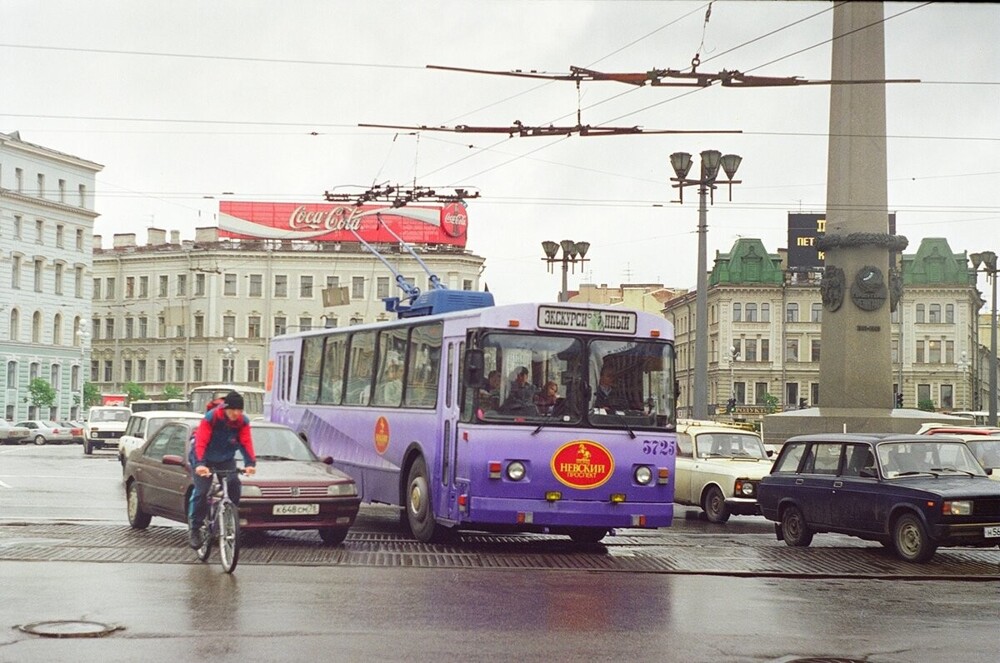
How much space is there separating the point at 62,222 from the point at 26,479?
77.4m

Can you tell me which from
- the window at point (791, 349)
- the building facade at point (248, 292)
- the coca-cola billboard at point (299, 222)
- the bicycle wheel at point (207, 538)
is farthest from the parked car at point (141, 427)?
the window at point (791, 349)

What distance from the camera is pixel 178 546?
16172 millimetres

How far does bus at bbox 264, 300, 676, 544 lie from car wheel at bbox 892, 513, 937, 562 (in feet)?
8.35

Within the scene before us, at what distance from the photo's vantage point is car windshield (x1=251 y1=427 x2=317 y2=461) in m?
17.2

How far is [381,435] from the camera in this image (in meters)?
19.6

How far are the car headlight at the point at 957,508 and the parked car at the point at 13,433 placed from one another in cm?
6433

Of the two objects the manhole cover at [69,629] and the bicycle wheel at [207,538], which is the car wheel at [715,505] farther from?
the manhole cover at [69,629]

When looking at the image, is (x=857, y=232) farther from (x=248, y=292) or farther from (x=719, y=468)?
(x=248, y=292)

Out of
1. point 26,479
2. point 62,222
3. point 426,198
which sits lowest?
point 26,479

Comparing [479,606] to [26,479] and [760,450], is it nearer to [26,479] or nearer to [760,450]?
[760,450]

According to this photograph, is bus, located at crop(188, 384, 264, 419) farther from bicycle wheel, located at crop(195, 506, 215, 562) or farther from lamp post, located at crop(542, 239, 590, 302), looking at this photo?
bicycle wheel, located at crop(195, 506, 215, 562)

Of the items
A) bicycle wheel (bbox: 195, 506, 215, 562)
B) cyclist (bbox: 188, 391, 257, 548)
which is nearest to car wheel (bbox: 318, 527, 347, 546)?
bicycle wheel (bbox: 195, 506, 215, 562)

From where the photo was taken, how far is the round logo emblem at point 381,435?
63.7 feet

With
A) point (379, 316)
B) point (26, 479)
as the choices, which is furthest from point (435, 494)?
point (379, 316)
